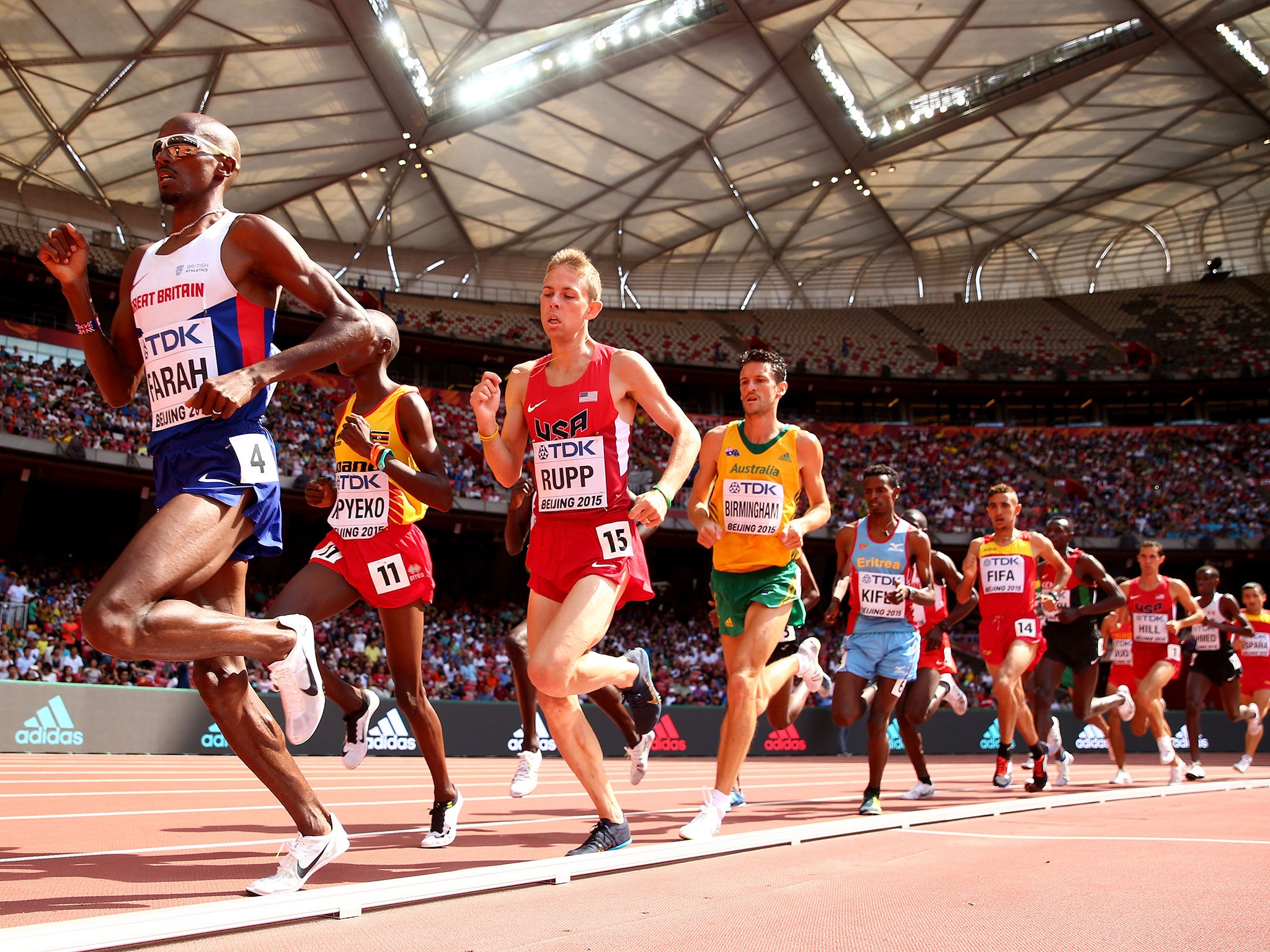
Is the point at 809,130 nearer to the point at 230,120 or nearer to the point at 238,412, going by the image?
the point at 230,120

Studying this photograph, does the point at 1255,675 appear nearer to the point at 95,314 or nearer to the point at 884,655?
the point at 884,655

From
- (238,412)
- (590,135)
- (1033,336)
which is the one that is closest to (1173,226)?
(1033,336)

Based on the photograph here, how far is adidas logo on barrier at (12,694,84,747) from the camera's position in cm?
1376

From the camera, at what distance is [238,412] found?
357 centimetres

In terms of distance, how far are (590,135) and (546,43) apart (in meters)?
3.88

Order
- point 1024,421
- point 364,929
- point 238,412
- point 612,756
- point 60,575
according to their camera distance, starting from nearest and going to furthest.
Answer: point 364,929
point 238,412
point 612,756
point 60,575
point 1024,421

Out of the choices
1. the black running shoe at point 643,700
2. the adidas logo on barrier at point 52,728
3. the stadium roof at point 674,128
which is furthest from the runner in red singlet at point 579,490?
the stadium roof at point 674,128

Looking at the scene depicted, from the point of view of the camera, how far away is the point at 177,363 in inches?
143

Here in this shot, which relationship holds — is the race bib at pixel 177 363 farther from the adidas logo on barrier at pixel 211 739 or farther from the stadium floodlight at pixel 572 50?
the stadium floodlight at pixel 572 50

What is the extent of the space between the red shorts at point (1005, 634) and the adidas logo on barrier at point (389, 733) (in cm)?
984

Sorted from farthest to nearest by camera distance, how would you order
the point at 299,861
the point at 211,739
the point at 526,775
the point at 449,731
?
1. the point at 449,731
2. the point at 211,739
3. the point at 526,775
4. the point at 299,861

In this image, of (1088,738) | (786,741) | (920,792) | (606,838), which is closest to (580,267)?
(606,838)

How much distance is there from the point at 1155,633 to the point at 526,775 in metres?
7.98

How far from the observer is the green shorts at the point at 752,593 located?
5.87m
